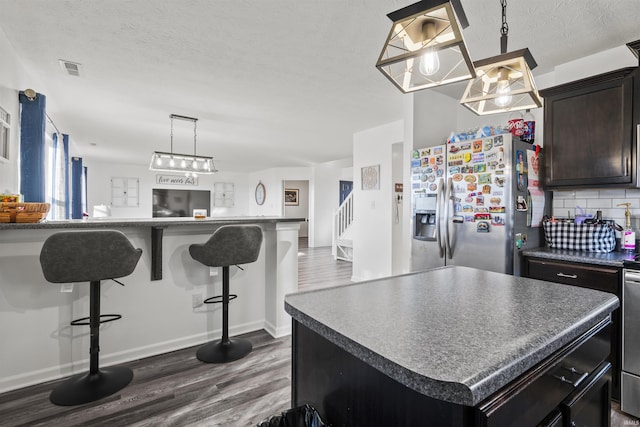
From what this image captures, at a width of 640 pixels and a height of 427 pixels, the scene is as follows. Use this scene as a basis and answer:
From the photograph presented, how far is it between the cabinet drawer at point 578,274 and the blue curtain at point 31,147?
13.8 feet

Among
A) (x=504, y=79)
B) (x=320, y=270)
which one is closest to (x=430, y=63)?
(x=504, y=79)

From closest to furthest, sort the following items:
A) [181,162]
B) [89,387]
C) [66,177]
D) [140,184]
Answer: [89,387], [181,162], [66,177], [140,184]

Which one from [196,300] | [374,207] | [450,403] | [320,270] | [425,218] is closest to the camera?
[450,403]

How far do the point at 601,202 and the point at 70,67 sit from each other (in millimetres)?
4791

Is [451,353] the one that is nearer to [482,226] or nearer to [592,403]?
[592,403]

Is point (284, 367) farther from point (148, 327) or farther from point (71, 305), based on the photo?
point (71, 305)

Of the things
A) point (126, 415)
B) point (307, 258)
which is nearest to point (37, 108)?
point (126, 415)

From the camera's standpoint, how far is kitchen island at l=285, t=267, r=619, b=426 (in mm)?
640

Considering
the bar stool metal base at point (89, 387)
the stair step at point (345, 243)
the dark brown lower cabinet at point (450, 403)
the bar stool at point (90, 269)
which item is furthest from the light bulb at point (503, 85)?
the stair step at point (345, 243)

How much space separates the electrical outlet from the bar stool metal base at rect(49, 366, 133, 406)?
66 centimetres

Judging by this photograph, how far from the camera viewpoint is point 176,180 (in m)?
9.89

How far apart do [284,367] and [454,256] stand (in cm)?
175

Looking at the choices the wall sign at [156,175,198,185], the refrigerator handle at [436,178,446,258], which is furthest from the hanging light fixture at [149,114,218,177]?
the wall sign at [156,175,198,185]

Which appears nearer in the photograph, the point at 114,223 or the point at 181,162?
the point at 114,223
